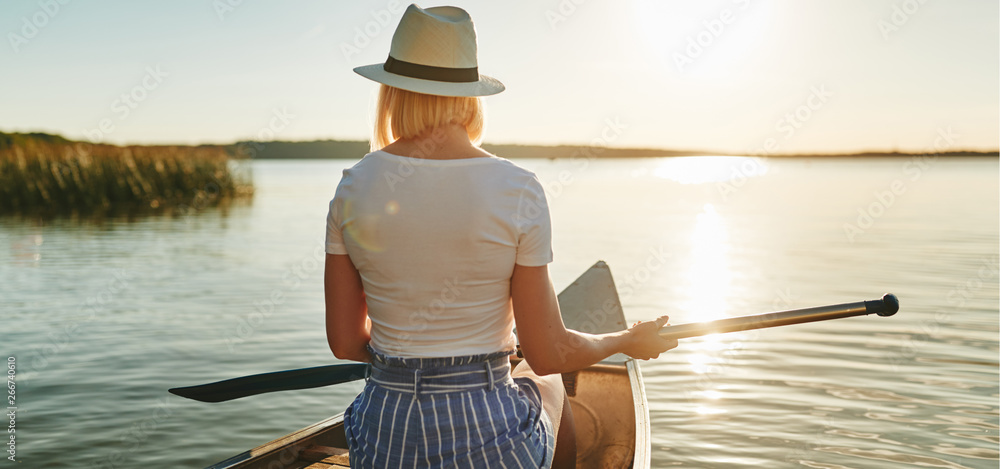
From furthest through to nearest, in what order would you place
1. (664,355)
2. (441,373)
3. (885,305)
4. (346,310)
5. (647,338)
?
(664,355), (885,305), (647,338), (346,310), (441,373)

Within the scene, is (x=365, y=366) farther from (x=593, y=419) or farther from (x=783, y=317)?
(x=593, y=419)

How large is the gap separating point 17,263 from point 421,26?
551 inches

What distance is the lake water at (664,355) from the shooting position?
584cm

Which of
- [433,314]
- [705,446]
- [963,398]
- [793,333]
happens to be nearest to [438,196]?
[433,314]

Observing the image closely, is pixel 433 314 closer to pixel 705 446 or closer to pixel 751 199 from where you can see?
pixel 705 446

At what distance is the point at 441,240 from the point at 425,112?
37 centimetres

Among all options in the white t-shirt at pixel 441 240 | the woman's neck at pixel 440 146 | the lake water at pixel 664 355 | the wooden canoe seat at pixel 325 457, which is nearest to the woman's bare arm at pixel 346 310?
the white t-shirt at pixel 441 240

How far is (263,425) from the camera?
20.2ft

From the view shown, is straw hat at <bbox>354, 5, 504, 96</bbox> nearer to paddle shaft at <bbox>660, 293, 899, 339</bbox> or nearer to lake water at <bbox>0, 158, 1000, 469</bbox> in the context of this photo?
paddle shaft at <bbox>660, 293, 899, 339</bbox>

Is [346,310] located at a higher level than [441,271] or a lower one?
lower

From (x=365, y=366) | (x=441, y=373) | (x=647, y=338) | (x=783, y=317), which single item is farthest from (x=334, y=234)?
(x=783, y=317)

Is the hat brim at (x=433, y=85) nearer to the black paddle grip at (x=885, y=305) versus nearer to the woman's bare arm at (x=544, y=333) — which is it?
the woman's bare arm at (x=544, y=333)

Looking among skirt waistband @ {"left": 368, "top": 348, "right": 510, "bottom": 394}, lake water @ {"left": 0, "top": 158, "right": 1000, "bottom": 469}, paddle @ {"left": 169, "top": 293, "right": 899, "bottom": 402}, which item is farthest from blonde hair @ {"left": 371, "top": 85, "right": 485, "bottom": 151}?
lake water @ {"left": 0, "top": 158, "right": 1000, "bottom": 469}

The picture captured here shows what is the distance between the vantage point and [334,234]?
2.12m
